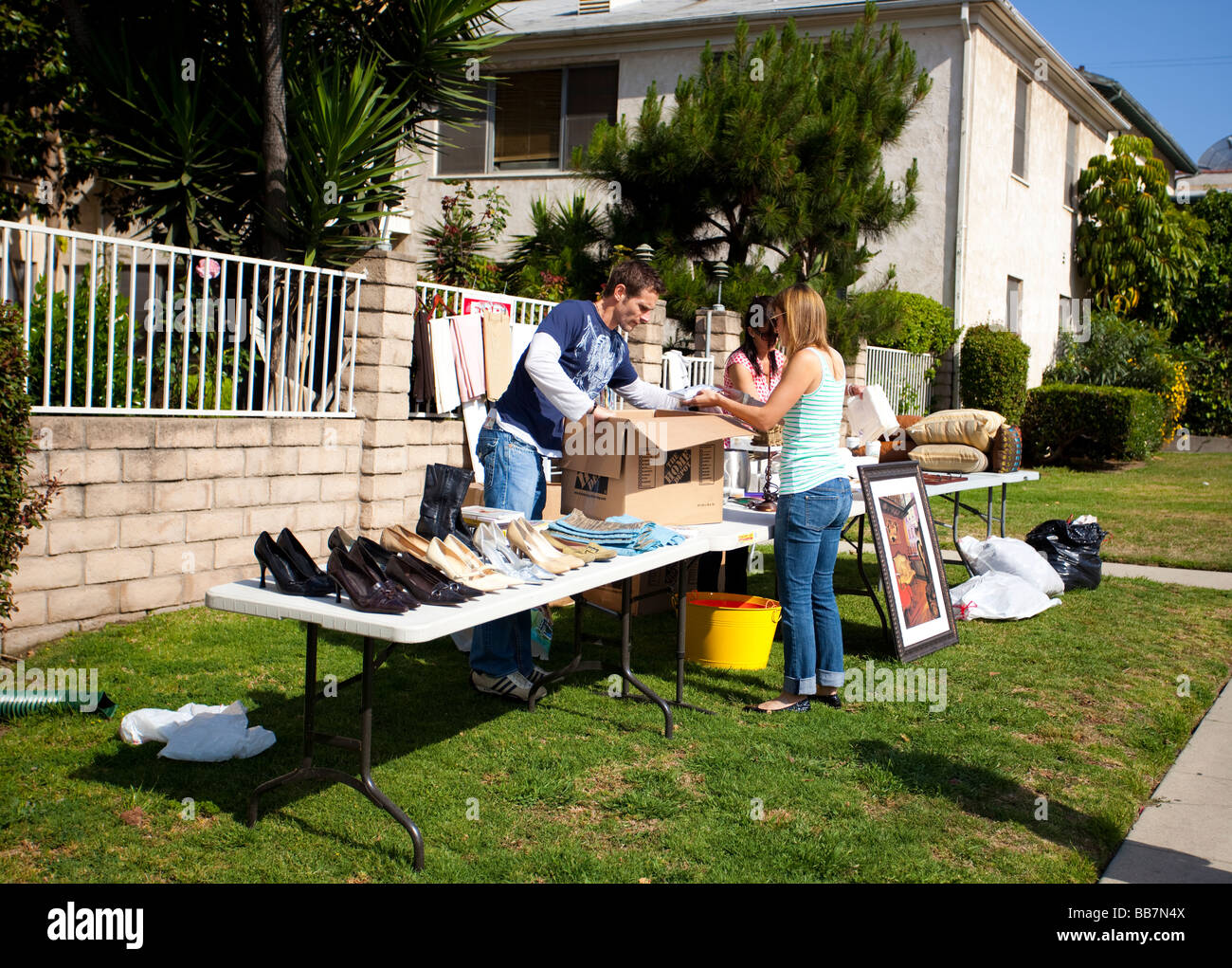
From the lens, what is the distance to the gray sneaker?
5383 millimetres

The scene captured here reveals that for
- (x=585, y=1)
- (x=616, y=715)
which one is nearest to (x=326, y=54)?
(x=616, y=715)

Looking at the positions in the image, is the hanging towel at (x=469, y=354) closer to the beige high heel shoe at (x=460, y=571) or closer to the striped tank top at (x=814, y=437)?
the striped tank top at (x=814, y=437)

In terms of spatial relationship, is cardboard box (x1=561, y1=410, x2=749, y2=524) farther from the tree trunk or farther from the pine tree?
the pine tree

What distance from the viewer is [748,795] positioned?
432 cm

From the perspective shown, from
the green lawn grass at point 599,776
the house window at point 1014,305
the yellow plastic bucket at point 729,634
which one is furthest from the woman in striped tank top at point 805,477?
the house window at point 1014,305

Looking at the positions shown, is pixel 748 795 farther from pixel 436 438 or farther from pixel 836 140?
pixel 836 140

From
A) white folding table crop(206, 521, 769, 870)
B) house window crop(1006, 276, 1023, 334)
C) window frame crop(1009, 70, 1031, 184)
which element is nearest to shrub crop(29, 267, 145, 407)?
white folding table crop(206, 521, 769, 870)

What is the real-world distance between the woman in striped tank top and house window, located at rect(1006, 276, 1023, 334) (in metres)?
16.4

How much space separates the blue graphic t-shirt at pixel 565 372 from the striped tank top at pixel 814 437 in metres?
0.97

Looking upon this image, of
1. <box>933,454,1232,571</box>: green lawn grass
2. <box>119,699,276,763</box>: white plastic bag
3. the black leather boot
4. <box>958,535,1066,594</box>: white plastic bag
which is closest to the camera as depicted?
<box>119,699,276,763</box>: white plastic bag

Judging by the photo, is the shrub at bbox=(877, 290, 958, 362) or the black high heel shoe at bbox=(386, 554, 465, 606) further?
the shrub at bbox=(877, 290, 958, 362)

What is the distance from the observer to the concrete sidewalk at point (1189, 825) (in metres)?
3.77

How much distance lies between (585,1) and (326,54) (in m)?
11.2

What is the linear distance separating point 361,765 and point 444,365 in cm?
531
